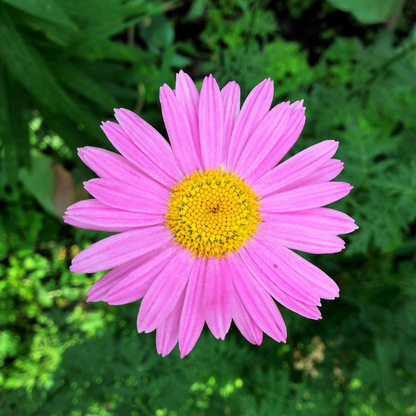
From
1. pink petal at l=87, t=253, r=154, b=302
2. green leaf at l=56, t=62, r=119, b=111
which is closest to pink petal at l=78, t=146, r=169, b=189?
pink petal at l=87, t=253, r=154, b=302

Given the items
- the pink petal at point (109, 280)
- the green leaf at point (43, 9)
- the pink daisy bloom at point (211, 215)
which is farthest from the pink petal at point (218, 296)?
the green leaf at point (43, 9)

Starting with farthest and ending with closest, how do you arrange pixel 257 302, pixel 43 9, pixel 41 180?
pixel 41 180 → pixel 43 9 → pixel 257 302

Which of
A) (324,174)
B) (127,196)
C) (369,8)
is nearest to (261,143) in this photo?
(324,174)

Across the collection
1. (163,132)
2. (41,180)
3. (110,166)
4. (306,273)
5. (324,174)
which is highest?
(324,174)

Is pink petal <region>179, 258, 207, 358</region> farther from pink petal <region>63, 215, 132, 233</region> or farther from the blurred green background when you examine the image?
the blurred green background

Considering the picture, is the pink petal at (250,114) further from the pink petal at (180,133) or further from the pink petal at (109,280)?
the pink petal at (109,280)

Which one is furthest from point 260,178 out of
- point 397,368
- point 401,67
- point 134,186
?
point 401,67

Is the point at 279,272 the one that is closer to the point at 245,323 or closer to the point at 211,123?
the point at 245,323
